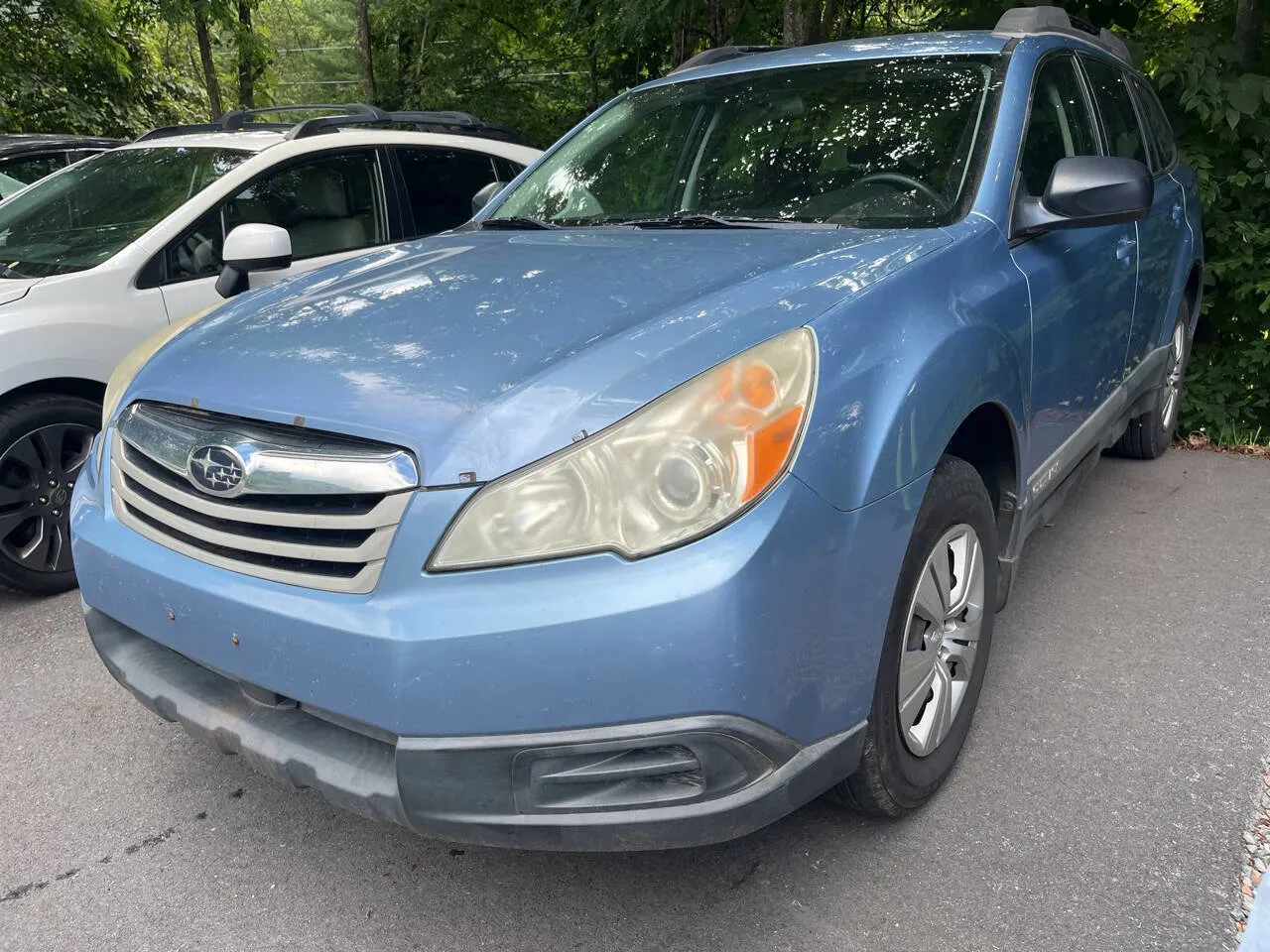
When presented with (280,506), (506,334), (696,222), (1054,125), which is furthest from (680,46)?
(280,506)

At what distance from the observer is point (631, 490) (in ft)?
5.76

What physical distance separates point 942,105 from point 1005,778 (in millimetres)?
1818

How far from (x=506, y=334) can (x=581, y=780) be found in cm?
89

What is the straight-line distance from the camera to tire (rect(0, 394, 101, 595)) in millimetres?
3691

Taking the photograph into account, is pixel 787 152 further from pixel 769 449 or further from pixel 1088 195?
pixel 769 449

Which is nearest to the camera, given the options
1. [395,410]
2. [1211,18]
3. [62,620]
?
[395,410]

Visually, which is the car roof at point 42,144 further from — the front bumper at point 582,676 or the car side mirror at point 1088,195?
the car side mirror at point 1088,195

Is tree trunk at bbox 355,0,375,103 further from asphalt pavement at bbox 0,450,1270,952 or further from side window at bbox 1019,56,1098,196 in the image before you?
asphalt pavement at bbox 0,450,1270,952

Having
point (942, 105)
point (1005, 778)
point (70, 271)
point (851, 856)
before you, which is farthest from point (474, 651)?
point (70, 271)

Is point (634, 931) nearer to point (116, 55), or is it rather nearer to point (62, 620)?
point (62, 620)

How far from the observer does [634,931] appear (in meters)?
2.12

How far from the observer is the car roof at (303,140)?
464cm

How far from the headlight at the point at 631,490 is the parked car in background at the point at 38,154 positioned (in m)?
6.44

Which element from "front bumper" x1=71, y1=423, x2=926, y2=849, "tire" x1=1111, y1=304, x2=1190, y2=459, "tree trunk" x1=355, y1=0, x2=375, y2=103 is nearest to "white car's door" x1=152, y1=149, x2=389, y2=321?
"front bumper" x1=71, y1=423, x2=926, y2=849
